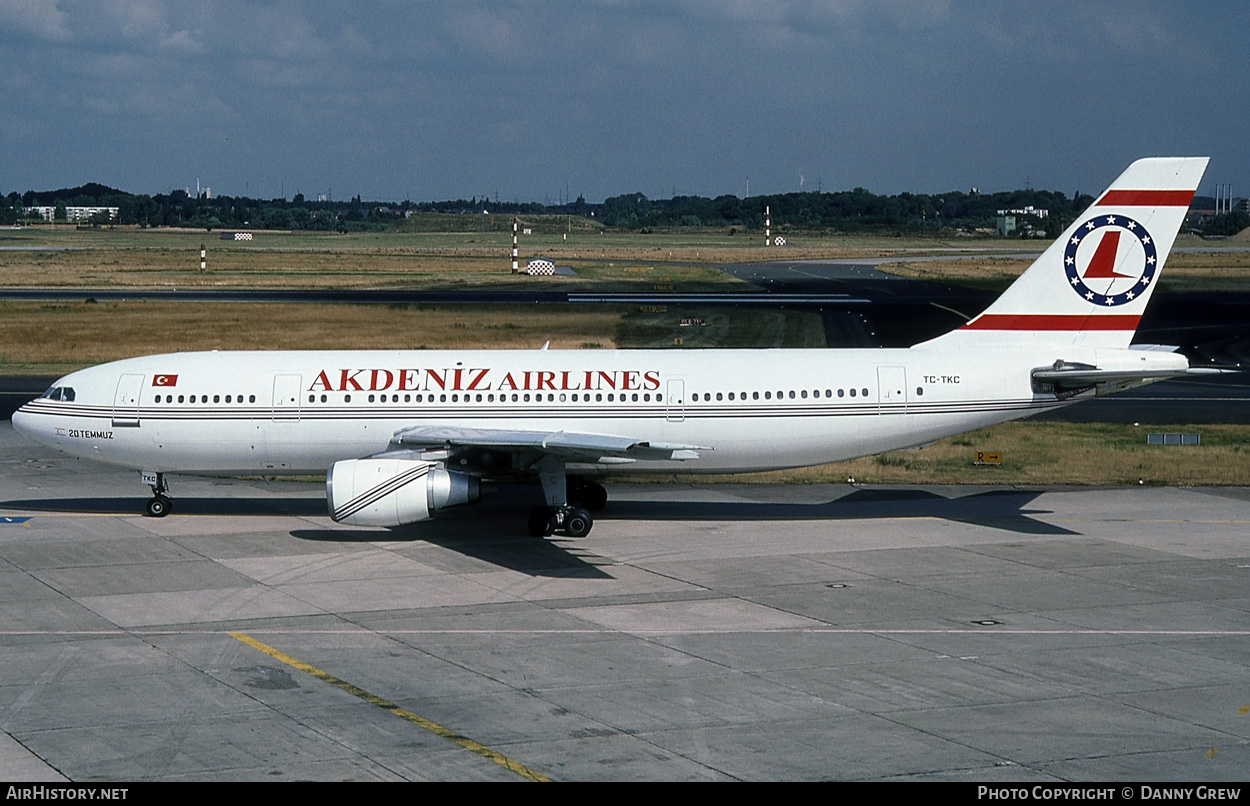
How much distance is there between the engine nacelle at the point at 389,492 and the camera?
30219 millimetres

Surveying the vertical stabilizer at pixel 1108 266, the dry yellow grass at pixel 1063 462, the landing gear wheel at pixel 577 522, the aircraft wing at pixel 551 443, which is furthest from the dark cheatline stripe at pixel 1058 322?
the landing gear wheel at pixel 577 522

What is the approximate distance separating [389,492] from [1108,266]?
59.8 feet

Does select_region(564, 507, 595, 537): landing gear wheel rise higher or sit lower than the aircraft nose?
lower

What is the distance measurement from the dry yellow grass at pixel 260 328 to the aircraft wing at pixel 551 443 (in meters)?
34.4

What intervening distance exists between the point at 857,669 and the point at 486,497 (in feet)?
57.8

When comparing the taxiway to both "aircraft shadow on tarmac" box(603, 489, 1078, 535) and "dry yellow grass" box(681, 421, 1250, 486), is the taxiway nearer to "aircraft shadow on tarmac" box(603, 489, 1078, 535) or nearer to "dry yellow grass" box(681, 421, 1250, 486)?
"aircraft shadow on tarmac" box(603, 489, 1078, 535)

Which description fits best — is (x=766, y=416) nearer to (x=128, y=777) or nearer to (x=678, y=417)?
(x=678, y=417)

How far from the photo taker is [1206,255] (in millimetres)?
176250

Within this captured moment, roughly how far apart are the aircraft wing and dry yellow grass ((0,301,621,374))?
34.4 meters

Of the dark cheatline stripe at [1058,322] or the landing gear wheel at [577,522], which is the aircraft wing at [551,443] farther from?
the dark cheatline stripe at [1058,322]

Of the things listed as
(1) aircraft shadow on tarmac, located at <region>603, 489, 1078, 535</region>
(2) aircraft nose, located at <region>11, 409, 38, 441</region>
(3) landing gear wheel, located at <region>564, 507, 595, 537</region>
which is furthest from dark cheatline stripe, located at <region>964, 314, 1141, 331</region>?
(2) aircraft nose, located at <region>11, 409, 38, 441</region>

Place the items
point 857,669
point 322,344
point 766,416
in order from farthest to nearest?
point 322,344 → point 766,416 → point 857,669

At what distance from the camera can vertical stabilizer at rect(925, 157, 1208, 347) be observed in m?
33.0
